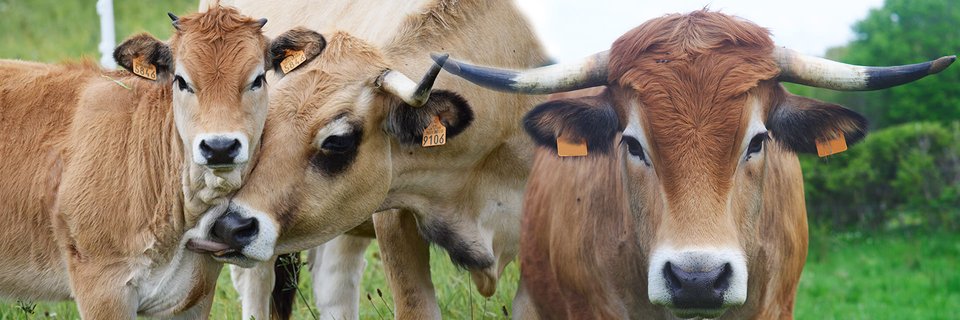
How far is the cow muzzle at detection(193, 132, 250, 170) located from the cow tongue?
529mm

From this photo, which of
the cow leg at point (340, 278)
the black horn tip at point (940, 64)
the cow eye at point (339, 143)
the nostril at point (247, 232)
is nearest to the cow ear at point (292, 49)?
the cow eye at point (339, 143)

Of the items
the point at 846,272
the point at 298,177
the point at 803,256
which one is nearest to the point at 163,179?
the point at 298,177

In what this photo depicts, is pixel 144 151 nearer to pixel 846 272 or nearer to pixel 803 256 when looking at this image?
pixel 803 256

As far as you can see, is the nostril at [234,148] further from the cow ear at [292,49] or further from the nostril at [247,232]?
Result: the cow ear at [292,49]

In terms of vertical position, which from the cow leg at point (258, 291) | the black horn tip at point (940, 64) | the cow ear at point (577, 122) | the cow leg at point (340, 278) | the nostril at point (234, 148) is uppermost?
the black horn tip at point (940, 64)

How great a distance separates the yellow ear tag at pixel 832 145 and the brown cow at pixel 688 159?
0.06 ft

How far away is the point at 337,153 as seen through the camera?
5.20 metres

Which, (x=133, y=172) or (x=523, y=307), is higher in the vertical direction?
(x=133, y=172)

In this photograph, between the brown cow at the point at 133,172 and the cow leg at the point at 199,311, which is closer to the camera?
the brown cow at the point at 133,172

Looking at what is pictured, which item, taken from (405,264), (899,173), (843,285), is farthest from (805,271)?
(405,264)

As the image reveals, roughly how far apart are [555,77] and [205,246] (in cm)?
169

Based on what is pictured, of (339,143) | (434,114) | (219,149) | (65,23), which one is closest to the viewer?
(219,149)

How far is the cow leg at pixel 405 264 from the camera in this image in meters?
6.11

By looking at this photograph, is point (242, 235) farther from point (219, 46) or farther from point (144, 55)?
point (144, 55)
